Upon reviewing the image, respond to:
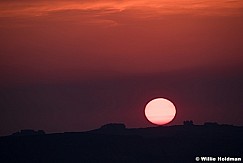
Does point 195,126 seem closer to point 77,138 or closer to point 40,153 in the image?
point 77,138

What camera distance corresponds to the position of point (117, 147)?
160 metres

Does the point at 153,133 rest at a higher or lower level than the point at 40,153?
higher

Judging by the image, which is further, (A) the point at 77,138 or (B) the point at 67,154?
(A) the point at 77,138

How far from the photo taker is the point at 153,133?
186m

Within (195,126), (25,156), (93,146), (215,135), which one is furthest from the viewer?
(195,126)

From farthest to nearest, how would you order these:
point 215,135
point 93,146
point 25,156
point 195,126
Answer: point 195,126 < point 215,135 < point 93,146 < point 25,156

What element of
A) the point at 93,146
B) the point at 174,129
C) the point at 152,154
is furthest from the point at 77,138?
the point at 174,129

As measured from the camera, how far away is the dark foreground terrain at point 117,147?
14825 cm

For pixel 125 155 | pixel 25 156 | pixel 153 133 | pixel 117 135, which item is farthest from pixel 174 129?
pixel 25 156

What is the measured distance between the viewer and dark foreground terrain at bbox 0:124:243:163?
148 m

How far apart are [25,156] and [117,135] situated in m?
26.3

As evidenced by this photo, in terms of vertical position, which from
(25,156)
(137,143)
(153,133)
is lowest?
(25,156)

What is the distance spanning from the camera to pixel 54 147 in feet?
513

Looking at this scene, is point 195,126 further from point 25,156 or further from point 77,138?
point 25,156
